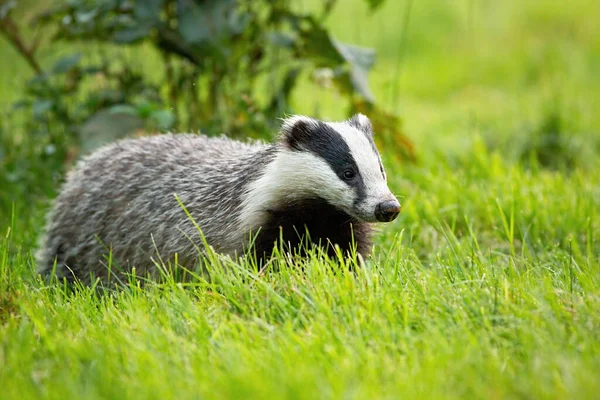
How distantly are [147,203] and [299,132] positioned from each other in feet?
3.90

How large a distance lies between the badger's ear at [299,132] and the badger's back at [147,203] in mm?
191

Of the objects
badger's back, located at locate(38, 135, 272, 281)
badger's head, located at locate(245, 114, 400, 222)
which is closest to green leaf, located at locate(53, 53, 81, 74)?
badger's back, located at locate(38, 135, 272, 281)

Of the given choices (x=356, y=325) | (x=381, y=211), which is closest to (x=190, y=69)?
(x=381, y=211)

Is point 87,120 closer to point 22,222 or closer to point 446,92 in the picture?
point 22,222

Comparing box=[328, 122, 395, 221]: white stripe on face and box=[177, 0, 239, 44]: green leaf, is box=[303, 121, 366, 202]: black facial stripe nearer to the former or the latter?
box=[328, 122, 395, 221]: white stripe on face

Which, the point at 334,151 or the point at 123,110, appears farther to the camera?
the point at 123,110

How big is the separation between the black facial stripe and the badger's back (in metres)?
0.32

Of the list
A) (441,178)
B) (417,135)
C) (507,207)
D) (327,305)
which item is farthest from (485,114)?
(327,305)

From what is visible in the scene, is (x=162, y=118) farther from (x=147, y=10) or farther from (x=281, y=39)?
(x=281, y=39)

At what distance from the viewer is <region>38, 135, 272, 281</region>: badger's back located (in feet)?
14.3

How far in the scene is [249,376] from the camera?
7.98ft

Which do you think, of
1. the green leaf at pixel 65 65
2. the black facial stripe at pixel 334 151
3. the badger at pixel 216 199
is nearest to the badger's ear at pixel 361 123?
the badger at pixel 216 199

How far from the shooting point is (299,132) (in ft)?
13.5

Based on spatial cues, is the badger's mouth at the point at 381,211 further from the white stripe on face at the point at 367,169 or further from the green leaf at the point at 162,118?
the green leaf at the point at 162,118
